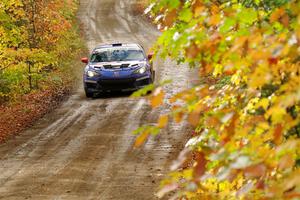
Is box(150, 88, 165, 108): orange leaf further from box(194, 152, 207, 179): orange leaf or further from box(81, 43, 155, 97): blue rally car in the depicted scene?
box(81, 43, 155, 97): blue rally car

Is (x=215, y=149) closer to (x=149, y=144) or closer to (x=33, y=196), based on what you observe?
(x=33, y=196)

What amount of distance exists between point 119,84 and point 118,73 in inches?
14.2

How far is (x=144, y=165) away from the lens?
1120 cm

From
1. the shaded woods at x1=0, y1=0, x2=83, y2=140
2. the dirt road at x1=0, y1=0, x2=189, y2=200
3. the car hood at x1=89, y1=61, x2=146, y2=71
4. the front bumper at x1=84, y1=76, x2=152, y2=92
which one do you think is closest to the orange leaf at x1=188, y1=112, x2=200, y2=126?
the dirt road at x1=0, y1=0, x2=189, y2=200

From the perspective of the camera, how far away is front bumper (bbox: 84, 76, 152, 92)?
1898 centimetres

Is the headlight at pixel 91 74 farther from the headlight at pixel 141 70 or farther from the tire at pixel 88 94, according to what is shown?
the headlight at pixel 141 70

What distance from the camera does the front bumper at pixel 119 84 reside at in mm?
18984

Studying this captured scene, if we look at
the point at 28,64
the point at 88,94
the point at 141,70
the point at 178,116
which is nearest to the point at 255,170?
the point at 178,116

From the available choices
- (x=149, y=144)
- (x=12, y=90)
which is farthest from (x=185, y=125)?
(x=12, y=90)

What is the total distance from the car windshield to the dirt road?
1289 millimetres

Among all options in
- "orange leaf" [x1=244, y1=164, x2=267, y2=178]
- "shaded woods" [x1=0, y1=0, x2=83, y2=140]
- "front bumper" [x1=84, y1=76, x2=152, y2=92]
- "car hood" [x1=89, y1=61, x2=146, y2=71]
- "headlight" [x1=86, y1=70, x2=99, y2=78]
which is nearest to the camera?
"orange leaf" [x1=244, y1=164, x2=267, y2=178]

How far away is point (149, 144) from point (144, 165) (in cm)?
186

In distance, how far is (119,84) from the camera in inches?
752

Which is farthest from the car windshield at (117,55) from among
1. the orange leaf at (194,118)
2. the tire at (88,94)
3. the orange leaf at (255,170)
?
the orange leaf at (255,170)
